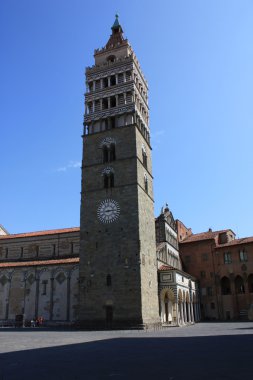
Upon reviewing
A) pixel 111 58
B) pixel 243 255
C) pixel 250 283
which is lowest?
pixel 250 283

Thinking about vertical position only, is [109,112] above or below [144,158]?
above

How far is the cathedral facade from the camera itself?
27.4 metres

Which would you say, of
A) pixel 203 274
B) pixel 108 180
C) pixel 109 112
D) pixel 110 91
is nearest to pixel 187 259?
pixel 203 274

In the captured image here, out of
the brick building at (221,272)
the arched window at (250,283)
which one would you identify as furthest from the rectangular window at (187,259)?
the arched window at (250,283)

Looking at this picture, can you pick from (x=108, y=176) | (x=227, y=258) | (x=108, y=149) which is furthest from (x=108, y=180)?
(x=227, y=258)

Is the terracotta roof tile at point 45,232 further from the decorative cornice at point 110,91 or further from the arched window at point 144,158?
the decorative cornice at point 110,91

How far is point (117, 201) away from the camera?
29547mm

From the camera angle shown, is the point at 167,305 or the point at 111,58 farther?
the point at 111,58

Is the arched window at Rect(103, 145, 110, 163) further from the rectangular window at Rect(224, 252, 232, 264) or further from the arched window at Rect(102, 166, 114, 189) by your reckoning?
the rectangular window at Rect(224, 252, 232, 264)

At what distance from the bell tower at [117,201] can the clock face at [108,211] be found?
3 centimetres

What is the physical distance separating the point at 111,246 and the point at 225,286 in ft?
71.0

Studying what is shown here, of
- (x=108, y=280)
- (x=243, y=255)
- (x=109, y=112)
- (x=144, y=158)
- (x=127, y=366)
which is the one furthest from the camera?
(x=243, y=255)

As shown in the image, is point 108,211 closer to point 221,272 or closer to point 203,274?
point 203,274

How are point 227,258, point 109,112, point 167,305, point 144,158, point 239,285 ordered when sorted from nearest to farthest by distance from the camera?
point 109,112 → point 144,158 → point 167,305 → point 239,285 → point 227,258
